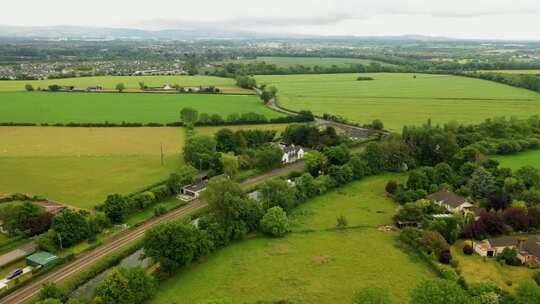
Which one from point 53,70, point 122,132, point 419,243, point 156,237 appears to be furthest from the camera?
point 53,70

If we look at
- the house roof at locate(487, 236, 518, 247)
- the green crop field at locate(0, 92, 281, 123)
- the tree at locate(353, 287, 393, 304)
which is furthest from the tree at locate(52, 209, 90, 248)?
the green crop field at locate(0, 92, 281, 123)

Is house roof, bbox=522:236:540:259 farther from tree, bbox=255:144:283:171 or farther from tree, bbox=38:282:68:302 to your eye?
tree, bbox=38:282:68:302

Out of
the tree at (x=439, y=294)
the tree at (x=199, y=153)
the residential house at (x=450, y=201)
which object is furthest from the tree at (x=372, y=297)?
the tree at (x=199, y=153)

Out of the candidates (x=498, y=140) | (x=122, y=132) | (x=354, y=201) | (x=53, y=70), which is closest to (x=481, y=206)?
(x=354, y=201)

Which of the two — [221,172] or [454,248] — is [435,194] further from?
[221,172]

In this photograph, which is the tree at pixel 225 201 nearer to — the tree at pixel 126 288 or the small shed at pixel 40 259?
the tree at pixel 126 288
